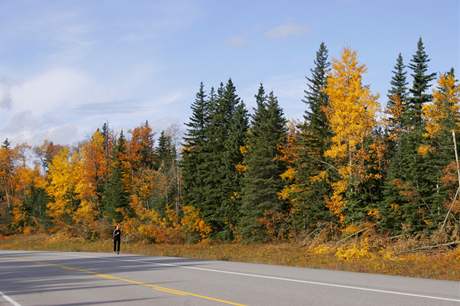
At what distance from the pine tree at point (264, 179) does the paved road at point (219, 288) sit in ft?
72.0

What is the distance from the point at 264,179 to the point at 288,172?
6.78ft

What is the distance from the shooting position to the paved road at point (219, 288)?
10.5 metres

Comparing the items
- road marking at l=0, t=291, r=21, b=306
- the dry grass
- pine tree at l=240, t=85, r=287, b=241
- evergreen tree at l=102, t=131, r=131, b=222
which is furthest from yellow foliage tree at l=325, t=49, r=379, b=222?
evergreen tree at l=102, t=131, r=131, b=222

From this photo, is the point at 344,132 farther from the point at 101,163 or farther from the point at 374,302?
the point at 101,163

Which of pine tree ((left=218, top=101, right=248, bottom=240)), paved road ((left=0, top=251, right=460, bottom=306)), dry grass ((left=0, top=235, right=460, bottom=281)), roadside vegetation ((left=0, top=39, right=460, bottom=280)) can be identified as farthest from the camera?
pine tree ((left=218, top=101, right=248, bottom=240))

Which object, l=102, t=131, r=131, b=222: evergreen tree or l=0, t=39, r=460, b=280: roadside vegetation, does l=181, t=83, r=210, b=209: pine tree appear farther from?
l=102, t=131, r=131, b=222: evergreen tree

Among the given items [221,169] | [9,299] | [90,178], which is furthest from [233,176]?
[9,299]

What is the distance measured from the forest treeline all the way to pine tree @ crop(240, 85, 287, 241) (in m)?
0.10

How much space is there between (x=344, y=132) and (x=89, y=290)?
21.8 metres

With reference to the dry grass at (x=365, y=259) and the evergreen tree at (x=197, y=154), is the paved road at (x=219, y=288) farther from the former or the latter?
the evergreen tree at (x=197, y=154)

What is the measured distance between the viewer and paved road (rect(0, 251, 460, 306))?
10.5 m

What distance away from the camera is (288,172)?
39.5 metres

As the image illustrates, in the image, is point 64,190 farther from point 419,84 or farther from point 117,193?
point 419,84

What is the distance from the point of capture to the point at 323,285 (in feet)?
41.1
